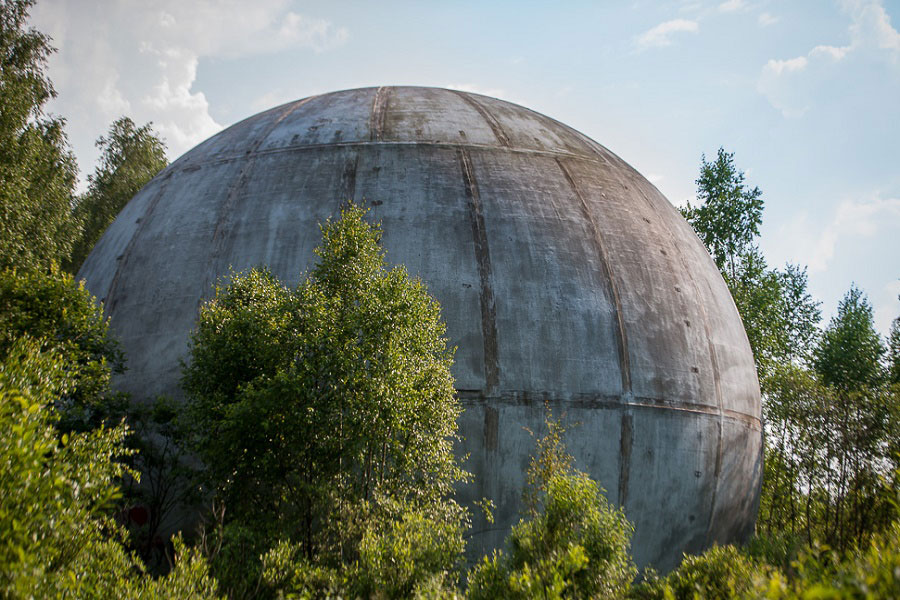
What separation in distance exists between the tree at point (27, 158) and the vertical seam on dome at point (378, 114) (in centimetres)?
1068

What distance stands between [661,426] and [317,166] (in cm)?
992

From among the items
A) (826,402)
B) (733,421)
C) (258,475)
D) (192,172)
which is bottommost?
(258,475)

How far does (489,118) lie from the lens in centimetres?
1806

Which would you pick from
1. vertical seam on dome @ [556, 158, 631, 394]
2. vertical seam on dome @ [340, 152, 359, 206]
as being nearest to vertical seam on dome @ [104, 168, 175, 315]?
A: vertical seam on dome @ [340, 152, 359, 206]

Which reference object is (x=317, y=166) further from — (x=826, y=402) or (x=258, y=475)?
(x=826, y=402)

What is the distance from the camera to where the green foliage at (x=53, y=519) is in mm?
5359

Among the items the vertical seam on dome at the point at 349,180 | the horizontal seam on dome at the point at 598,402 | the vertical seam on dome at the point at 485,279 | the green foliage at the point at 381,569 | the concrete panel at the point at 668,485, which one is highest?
the vertical seam on dome at the point at 349,180

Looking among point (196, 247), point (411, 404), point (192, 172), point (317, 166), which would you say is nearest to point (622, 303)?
point (411, 404)

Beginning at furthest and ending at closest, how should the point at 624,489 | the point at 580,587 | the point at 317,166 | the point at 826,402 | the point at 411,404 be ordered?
the point at 826,402 → the point at 317,166 → the point at 624,489 → the point at 411,404 → the point at 580,587

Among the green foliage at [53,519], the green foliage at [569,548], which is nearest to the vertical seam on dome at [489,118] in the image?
the green foliage at [569,548]

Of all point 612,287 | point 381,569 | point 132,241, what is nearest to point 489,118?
point 612,287

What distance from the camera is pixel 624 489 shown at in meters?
12.6

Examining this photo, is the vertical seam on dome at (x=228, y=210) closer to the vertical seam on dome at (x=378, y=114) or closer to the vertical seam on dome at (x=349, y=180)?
the vertical seam on dome at (x=349, y=180)

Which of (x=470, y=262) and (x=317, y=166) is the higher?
(x=317, y=166)
